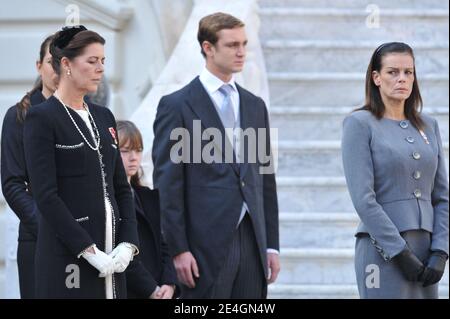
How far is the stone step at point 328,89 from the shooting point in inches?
392

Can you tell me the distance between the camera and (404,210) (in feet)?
19.9

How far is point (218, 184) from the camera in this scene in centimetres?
654

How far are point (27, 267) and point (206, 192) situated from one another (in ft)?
2.81

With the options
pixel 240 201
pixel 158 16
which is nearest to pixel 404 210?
pixel 240 201

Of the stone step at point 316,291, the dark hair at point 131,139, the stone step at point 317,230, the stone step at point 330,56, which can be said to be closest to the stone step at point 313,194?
the stone step at point 317,230

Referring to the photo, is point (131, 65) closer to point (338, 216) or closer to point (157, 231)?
point (338, 216)

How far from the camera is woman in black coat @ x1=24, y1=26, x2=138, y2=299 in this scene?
17.7 ft

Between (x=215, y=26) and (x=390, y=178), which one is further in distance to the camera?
(x=215, y=26)

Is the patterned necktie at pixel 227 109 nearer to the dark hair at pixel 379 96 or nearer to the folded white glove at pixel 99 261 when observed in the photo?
the dark hair at pixel 379 96

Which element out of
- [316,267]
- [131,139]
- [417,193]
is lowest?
[316,267]

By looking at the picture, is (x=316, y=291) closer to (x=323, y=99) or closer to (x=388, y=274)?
(x=323, y=99)

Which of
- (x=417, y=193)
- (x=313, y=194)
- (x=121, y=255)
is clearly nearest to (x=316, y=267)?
(x=313, y=194)

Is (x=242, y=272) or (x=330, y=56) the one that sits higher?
(x=330, y=56)

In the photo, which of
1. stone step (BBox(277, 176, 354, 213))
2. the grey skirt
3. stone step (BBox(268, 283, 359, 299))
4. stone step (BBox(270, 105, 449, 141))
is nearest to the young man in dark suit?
the grey skirt
